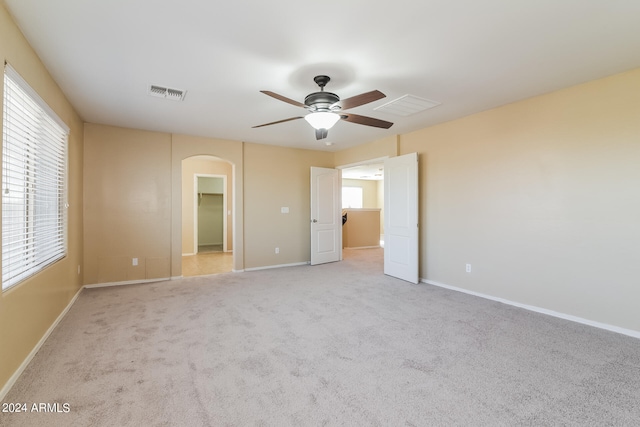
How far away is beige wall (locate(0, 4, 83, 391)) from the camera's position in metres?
1.90

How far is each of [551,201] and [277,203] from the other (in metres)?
4.37

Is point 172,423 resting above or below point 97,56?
below

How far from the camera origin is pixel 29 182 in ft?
7.99

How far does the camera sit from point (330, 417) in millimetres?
1636

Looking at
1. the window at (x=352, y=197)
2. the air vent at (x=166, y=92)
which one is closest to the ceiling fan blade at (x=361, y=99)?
the air vent at (x=166, y=92)

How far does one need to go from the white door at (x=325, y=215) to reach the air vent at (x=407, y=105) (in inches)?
101

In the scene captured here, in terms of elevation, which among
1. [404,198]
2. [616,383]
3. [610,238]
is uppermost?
[404,198]

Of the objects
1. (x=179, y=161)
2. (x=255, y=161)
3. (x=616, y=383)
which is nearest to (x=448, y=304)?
(x=616, y=383)

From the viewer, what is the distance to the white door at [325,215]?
6.06 m

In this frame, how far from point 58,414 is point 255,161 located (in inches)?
179

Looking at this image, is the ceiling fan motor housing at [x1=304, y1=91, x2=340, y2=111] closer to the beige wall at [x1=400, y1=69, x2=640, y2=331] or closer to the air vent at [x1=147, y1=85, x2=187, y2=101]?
the air vent at [x1=147, y1=85, x2=187, y2=101]

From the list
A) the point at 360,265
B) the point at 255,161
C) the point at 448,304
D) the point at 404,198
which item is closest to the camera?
the point at 448,304

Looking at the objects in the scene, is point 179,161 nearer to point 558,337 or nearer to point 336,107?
point 336,107

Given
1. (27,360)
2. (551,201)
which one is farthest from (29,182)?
(551,201)
